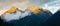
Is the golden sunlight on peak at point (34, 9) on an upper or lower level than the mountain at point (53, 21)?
upper

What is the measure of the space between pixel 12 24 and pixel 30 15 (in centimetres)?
13

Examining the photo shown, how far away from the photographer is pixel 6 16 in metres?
0.94

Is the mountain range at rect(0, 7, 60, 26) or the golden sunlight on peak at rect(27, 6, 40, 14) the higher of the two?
the golden sunlight on peak at rect(27, 6, 40, 14)

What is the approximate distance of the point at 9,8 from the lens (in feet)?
3.35

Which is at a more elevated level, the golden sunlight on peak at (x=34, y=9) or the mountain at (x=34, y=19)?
the golden sunlight on peak at (x=34, y=9)

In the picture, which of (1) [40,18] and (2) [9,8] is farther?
(2) [9,8]

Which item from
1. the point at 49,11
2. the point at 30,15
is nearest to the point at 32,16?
the point at 30,15

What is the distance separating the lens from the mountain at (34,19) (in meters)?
0.90

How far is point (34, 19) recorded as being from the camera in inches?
35.8

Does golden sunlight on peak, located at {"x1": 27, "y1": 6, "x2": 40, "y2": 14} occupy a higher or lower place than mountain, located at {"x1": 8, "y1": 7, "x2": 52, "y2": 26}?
higher

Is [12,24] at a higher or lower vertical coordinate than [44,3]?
lower

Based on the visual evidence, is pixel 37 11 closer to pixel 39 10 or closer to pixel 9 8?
pixel 39 10

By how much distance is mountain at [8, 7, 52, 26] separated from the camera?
897 millimetres

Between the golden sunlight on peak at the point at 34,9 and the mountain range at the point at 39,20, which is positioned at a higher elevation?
the golden sunlight on peak at the point at 34,9
